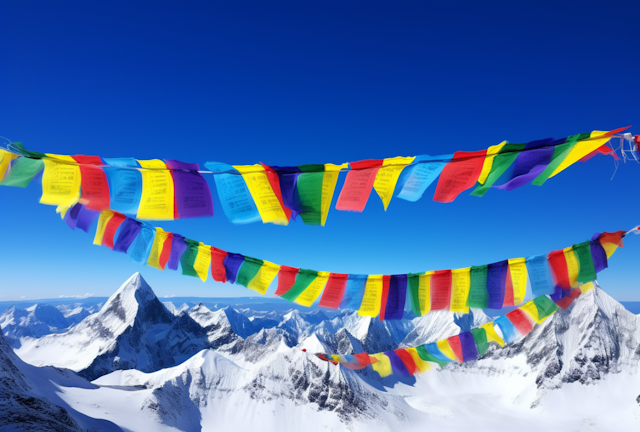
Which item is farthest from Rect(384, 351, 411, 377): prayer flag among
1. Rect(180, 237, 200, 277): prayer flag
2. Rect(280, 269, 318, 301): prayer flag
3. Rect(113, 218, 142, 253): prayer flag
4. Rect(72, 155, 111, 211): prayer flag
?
Rect(72, 155, 111, 211): prayer flag

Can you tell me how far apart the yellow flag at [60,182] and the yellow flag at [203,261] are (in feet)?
8.62

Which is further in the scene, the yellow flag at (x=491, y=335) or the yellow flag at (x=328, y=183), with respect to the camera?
the yellow flag at (x=491, y=335)

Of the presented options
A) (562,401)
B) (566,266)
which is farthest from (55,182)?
(562,401)

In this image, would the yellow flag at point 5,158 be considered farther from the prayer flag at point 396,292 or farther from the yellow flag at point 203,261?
the prayer flag at point 396,292

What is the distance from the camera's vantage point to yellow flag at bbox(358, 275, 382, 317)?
785 centimetres

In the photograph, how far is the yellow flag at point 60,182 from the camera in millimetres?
5918

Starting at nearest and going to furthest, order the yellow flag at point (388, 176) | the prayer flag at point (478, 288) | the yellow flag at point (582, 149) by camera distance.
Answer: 1. the yellow flag at point (582, 149)
2. the yellow flag at point (388, 176)
3. the prayer flag at point (478, 288)

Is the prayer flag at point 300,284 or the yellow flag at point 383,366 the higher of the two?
the prayer flag at point 300,284

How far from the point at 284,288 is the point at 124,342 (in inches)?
8389

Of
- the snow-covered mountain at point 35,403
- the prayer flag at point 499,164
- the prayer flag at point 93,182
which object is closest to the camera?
the prayer flag at point 499,164

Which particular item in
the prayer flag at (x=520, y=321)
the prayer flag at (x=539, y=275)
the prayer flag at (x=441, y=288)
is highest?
the prayer flag at (x=539, y=275)

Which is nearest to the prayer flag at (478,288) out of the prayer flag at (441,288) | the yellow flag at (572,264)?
the prayer flag at (441,288)

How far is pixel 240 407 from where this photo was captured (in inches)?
4353

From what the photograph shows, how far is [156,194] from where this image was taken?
613 centimetres
